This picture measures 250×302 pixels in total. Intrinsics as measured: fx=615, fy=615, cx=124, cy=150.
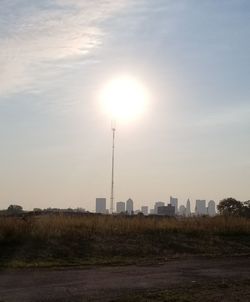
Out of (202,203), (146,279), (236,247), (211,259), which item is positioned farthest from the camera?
(202,203)

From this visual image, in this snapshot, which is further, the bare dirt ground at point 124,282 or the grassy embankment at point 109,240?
the grassy embankment at point 109,240

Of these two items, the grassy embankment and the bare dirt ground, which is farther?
the grassy embankment

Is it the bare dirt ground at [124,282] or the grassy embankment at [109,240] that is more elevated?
the grassy embankment at [109,240]

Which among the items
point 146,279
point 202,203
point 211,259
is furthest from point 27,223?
point 202,203

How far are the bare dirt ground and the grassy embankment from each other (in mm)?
2096

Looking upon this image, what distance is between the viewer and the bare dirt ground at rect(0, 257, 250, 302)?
12508 mm

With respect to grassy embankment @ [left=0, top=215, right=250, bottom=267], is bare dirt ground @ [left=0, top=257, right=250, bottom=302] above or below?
below

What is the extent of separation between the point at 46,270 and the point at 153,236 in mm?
11374

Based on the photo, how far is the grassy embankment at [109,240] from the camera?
20.2m

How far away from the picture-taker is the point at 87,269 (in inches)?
672

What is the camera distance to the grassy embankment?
2025 centimetres

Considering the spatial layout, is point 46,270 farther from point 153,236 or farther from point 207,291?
point 153,236

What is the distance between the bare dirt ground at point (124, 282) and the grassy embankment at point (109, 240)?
2096mm

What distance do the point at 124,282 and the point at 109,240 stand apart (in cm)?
1026
